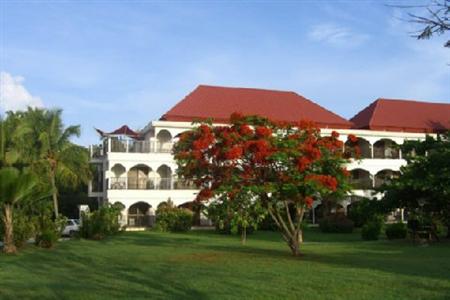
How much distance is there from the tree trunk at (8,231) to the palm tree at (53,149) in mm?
15826

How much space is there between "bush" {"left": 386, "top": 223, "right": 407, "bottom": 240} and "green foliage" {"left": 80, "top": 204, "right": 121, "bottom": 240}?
12.7m

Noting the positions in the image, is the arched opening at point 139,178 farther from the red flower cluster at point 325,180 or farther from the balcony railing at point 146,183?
the red flower cluster at point 325,180

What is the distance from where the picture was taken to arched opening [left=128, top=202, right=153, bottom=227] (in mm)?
39781

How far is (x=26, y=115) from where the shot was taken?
126 ft

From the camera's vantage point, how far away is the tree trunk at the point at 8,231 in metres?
20.3

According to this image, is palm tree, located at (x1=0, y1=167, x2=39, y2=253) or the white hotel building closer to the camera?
palm tree, located at (x1=0, y1=167, x2=39, y2=253)

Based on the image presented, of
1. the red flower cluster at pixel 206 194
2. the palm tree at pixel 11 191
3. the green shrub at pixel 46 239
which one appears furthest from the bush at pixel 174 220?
the red flower cluster at pixel 206 194

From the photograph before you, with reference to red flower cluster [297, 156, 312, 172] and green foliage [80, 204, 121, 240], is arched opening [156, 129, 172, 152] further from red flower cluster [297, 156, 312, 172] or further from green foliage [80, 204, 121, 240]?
red flower cluster [297, 156, 312, 172]

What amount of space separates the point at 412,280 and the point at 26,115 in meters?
31.7

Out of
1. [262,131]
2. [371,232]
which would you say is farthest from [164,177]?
[262,131]

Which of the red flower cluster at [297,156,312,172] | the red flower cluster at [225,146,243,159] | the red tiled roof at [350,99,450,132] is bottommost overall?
the red flower cluster at [297,156,312,172]

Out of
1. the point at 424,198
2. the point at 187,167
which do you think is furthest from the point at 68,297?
the point at 424,198

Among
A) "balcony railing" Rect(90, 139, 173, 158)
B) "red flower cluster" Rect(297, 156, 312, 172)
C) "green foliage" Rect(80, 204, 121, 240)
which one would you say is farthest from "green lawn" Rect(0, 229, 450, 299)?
"balcony railing" Rect(90, 139, 173, 158)

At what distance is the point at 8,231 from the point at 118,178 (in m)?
19.2
